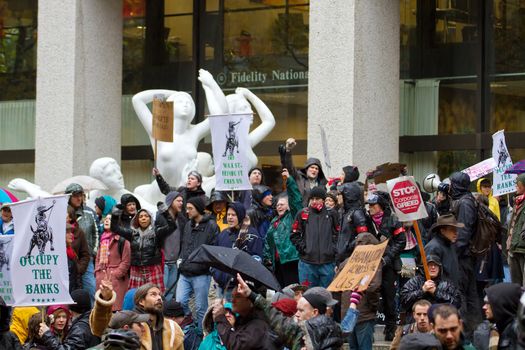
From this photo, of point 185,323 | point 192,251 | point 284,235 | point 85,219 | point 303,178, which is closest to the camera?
point 185,323

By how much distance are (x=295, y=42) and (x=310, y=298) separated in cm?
1433

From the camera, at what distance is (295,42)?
82.6 ft

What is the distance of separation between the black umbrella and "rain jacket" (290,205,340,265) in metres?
4.30

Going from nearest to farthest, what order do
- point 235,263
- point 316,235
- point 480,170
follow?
point 235,263, point 316,235, point 480,170

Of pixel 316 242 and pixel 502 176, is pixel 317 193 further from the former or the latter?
pixel 502 176

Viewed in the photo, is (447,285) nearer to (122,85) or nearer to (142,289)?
(142,289)

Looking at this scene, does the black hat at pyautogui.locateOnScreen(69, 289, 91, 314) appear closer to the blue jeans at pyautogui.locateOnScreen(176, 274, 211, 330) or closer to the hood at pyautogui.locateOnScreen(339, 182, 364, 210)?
the blue jeans at pyautogui.locateOnScreen(176, 274, 211, 330)

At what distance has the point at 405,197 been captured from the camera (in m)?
13.8

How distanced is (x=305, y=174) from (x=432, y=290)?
515 cm

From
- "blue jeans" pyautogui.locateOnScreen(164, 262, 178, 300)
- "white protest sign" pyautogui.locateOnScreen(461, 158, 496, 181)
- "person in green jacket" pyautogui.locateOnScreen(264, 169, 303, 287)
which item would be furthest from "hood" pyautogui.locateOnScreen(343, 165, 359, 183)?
"blue jeans" pyautogui.locateOnScreen(164, 262, 178, 300)

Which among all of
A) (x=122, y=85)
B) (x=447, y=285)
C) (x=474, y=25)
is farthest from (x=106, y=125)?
(x=447, y=285)

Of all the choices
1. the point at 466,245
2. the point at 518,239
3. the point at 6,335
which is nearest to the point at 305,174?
the point at 466,245

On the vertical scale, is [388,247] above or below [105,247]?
above

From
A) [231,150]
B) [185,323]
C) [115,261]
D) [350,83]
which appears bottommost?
[185,323]
